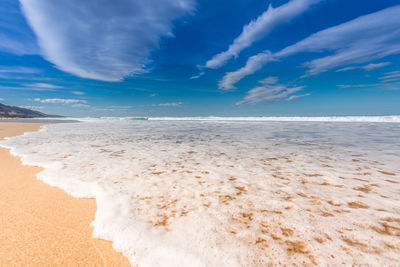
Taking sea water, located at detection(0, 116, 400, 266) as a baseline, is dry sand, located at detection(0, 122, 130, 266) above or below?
below

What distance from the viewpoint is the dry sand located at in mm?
1896

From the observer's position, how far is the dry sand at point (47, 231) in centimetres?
190

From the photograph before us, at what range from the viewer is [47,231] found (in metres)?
2.29

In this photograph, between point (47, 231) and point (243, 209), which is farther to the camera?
point (243, 209)

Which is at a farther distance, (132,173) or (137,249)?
(132,173)

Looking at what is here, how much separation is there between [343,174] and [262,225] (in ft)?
10.0

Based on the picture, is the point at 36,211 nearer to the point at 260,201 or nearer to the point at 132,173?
the point at 132,173

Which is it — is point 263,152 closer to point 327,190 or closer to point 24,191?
point 327,190

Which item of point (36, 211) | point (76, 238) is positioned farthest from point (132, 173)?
point (76, 238)

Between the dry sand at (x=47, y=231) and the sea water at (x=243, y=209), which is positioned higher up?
the sea water at (x=243, y=209)

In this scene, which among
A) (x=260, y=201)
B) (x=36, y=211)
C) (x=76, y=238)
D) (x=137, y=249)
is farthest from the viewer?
(x=260, y=201)

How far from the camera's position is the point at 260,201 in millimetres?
2924

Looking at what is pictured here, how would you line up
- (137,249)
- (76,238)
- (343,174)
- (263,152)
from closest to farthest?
(137,249), (76,238), (343,174), (263,152)

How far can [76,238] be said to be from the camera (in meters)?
2.17
